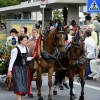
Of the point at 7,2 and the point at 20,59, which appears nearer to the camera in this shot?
the point at 20,59

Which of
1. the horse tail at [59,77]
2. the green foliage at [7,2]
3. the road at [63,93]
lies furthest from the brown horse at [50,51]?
the green foliage at [7,2]

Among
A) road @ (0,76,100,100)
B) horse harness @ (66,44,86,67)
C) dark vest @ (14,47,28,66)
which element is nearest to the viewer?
dark vest @ (14,47,28,66)

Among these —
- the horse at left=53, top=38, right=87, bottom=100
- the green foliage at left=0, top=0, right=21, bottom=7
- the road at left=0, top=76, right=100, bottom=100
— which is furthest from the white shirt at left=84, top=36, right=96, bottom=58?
the green foliage at left=0, top=0, right=21, bottom=7

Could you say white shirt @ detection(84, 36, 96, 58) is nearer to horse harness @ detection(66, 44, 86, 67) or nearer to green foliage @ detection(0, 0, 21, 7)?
horse harness @ detection(66, 44, 86, 67)

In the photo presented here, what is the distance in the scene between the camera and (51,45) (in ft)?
37.2

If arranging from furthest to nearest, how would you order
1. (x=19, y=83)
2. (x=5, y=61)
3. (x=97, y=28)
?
(x=97, y=28) → (x=5, y=61) → (x=19, y=83)

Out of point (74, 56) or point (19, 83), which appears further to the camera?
point (74, 56)

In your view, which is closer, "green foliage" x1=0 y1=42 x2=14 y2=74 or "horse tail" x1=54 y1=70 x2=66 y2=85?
"horse tail" x1=54 y1=70 x2=66 y2=85

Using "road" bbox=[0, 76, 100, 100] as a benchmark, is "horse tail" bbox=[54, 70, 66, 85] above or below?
above

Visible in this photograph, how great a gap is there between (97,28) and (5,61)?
6.10 meters

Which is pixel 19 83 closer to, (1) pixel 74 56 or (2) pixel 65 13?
(1) pixel 74 56

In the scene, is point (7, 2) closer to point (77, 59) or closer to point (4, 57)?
point (4, 57)

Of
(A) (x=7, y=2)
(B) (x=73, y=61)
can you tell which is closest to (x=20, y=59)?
(B) (x=73, y=61)

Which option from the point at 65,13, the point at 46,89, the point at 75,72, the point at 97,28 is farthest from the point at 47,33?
the point at 65,13
